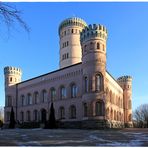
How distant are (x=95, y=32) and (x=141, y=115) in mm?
61386

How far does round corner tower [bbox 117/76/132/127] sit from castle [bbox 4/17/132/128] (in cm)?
70

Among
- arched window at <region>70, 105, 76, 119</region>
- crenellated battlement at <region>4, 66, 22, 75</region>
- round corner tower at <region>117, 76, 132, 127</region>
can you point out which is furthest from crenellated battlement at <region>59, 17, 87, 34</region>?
arched window at <region>70, 105, 76, 119</region>

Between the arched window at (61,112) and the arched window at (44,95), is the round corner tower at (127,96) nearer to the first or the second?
the arched window at (44,95)

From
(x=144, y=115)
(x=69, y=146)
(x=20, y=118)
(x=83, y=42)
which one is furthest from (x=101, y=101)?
(x=144, y=115)

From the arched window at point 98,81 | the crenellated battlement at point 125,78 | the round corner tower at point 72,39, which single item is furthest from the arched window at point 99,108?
the crenellated battlement at point 125,78

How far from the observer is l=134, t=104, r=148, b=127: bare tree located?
93475mm

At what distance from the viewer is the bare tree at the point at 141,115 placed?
93475mm

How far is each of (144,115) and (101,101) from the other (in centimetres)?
5887

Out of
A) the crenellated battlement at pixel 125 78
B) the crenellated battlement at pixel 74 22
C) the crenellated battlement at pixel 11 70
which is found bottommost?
the crenellated battlement at pixel 125 78

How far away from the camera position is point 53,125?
1668 inches

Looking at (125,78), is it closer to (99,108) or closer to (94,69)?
(94,69)

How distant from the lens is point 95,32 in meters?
42.9

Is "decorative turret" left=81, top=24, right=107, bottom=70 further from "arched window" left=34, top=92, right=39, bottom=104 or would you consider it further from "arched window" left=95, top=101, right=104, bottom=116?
"arched window" left=34, top=92, right=39, bottom=104

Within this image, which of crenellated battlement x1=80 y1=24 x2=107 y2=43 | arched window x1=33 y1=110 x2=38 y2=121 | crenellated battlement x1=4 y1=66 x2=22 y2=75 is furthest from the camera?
crenellated battlement x1=4 y1=66 x2=22 y2=75
